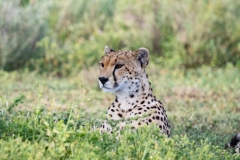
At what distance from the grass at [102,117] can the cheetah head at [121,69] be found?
37cm

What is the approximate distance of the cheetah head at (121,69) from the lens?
227 inches

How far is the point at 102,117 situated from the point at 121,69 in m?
1.34

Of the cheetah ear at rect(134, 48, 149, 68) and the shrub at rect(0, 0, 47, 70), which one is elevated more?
the shrub at rect(0, 0, 47, 70)

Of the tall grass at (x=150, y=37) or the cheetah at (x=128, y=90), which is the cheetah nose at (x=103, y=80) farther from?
the tall grass at (x=150, y=37)

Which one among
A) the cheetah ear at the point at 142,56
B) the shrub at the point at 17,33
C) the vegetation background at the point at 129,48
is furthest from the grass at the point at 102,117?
the cheetah ear at the point at 142,56

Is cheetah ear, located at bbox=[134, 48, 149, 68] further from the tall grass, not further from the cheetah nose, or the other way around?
the tall grass

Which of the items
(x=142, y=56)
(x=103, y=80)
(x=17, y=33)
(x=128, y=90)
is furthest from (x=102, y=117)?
(x=17, y=33)

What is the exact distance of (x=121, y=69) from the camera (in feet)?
19.2

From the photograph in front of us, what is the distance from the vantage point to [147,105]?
5.84 m

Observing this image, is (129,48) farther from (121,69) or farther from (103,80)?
(103,80)

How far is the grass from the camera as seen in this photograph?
4.30 meters

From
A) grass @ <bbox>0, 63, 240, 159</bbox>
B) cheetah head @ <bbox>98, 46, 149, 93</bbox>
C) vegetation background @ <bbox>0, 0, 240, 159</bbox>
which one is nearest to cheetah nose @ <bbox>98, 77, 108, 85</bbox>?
cheetah head @ <bbox>98, 46, 149, 93</bbox>

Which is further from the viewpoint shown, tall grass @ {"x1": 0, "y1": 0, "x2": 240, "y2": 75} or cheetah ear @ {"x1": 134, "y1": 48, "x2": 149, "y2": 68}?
tall grass @ {"x1": 0, "y1": 0, "x2": 240, "y2": 75}

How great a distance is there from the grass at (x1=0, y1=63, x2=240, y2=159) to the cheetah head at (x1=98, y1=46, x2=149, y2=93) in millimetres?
369
